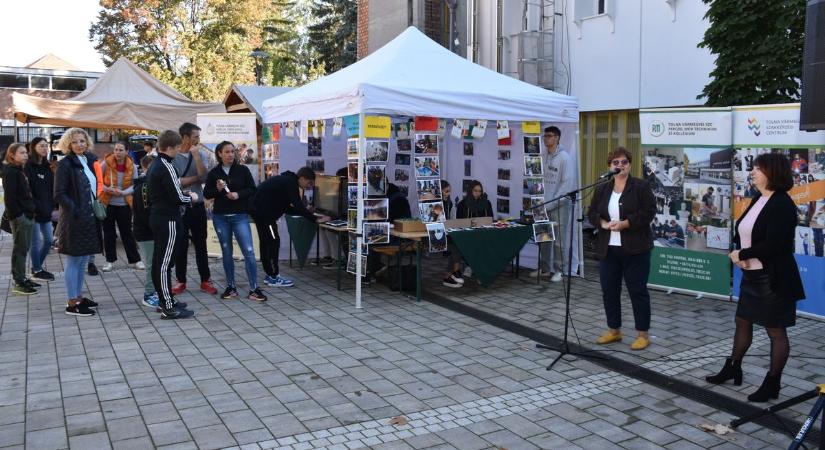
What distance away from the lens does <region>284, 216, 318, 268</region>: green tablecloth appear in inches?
360

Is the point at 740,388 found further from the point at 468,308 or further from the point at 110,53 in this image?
the point at 110,53

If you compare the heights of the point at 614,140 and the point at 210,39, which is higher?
the point at 210,39

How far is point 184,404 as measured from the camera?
4465mm

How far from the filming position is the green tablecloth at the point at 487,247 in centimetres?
766

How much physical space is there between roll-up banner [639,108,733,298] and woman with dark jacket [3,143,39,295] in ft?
23.4

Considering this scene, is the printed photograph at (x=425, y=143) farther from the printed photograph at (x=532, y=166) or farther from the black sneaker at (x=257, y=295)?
the black sneaker at (x=257, y=295)

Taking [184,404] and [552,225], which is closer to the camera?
[184,404]

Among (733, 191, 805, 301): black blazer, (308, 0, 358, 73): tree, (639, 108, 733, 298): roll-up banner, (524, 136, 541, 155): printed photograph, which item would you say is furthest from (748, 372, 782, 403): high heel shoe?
(308, 0, 358, 73): tree

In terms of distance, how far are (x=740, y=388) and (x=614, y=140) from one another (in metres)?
7.89

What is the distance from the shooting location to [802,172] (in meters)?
6.80

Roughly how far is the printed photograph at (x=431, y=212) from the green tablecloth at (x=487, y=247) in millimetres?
273

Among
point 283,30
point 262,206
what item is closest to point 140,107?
point 262,206

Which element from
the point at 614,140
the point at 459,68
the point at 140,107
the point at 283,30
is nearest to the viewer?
the point at 459,68

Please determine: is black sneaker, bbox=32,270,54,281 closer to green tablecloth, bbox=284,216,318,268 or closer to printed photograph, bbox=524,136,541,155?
green tablecloth, bbox=284,216,318,268
